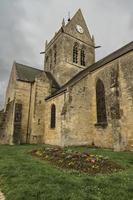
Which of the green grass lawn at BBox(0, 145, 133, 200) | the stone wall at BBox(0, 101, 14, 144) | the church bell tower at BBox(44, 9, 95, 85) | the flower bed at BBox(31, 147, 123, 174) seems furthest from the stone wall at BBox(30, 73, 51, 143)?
the green grass lawn at BBox(0, 145, 133, 200)

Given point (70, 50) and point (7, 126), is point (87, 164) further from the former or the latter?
point (70, 50)

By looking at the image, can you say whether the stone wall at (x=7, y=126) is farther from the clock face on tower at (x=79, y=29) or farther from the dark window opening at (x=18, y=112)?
the clock face on tower at (x=79, y=29)

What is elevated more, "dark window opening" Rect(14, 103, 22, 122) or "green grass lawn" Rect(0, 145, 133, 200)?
"dark window opening" Rect(14, 103, 22, 122)

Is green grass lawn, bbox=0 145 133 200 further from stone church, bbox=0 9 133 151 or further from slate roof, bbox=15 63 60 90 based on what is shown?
slate roof, bbox=15 63 60 90

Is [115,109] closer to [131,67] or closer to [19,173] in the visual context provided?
[131,67]

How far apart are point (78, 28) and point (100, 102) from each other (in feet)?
58.4

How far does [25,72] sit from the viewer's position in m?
24.0

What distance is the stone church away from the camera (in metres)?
12.9

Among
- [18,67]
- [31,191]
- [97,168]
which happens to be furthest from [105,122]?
[18,67]

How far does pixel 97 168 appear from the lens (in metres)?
6.54

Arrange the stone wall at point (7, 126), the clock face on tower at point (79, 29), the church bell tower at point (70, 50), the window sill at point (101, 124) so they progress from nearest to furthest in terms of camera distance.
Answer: the window sill at point (101, 124) → the stone wall at point (7, 126) → the church bell tower at point (70, 50) → the clock face on tower at point (79, 29)

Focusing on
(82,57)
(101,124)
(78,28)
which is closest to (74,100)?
(101,124)

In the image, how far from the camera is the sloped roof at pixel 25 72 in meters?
22.2

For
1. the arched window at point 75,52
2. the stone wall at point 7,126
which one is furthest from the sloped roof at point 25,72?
the arched window at point 75,52
